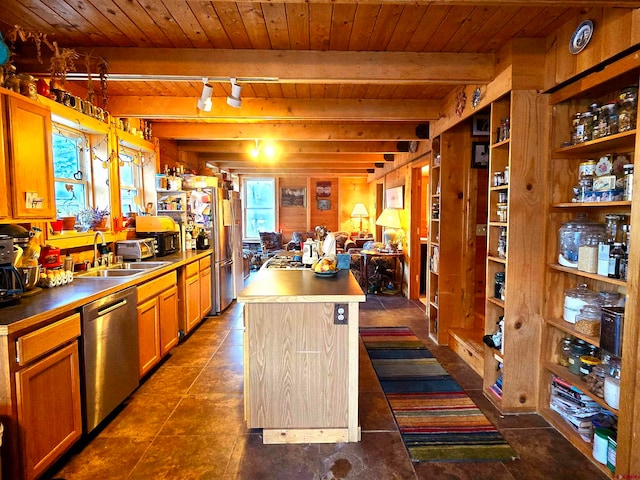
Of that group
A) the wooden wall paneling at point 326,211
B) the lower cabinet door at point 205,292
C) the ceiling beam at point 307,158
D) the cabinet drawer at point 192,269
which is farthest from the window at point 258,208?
the cabinet drawer at point 192,269

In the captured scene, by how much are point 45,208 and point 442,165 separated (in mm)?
3252

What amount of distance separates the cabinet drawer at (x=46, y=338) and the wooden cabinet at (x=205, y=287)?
2.39 meters

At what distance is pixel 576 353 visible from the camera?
2203 mm

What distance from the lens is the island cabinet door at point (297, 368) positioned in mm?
2127

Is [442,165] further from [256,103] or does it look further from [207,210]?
[207,210]

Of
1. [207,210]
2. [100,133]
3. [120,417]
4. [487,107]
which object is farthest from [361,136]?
[120,417]

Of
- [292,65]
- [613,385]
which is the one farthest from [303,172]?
[613,385]

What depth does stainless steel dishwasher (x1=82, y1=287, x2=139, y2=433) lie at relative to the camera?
2.11 metres

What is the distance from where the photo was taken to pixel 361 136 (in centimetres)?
456

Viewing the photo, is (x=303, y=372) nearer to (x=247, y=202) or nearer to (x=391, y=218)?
(x=391, y=218)

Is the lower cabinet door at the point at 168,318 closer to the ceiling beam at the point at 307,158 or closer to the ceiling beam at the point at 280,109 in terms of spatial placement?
the ceiling beam at the point at 280,109

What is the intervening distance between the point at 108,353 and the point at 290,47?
2339 mm

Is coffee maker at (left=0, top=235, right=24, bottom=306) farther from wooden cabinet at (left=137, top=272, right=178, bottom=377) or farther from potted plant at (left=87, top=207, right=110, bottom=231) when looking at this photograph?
potted plant at (left=87, top=207, right=110, bottom=231)

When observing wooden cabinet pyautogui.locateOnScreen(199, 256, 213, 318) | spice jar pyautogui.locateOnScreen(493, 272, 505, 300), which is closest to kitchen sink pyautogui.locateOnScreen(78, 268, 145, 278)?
wooden cabinet pyautogui.locateOnScreen(199, 256, 213, 318)
